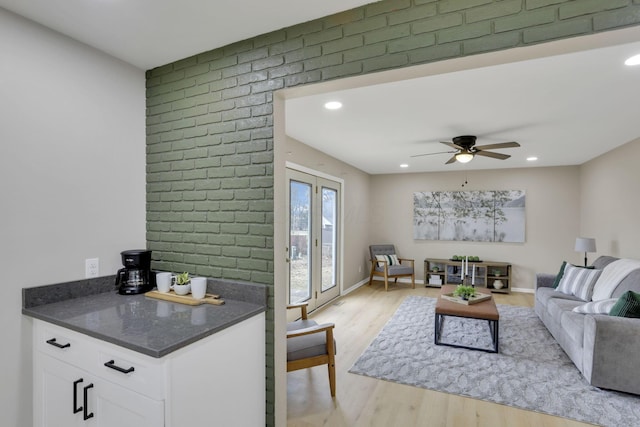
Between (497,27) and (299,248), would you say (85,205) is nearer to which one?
(497,27)

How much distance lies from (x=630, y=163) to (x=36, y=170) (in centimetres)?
603

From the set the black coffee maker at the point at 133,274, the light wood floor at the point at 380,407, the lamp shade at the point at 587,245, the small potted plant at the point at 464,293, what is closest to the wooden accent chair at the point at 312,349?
the light wood floor at the point at 380,407

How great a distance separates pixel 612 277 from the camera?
11.3 ft

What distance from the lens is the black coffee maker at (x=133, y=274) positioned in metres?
2.03

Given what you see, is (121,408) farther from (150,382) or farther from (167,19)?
(167,19)

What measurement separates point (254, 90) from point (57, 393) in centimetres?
187

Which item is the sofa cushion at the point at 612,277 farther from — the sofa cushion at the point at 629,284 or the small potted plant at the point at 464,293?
the small potted plant at the point at 464,293

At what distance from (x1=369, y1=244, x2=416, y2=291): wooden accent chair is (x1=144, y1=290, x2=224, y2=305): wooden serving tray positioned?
482 cm

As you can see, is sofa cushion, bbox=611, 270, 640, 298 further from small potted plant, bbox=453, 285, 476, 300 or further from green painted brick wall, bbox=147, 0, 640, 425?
green painted brick wall, bbox=147, 0, 640, 425

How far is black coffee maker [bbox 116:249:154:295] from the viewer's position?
6.65 feet

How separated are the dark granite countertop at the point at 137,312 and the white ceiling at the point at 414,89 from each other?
1.29 meters

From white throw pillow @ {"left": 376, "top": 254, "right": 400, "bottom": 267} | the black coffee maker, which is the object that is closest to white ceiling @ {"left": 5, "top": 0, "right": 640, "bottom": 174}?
the black coffee maker

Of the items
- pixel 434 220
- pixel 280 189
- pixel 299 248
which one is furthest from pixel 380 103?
pixel 434 220

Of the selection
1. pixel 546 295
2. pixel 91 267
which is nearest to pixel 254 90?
pixel 91 267
